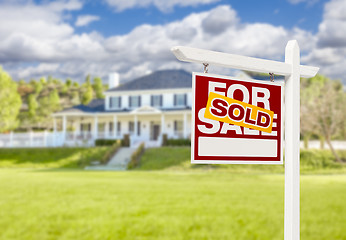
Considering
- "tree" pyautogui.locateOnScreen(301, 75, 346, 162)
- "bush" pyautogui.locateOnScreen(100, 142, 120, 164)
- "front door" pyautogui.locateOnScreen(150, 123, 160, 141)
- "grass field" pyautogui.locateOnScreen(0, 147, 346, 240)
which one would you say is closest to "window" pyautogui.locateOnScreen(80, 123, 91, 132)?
"front door" pyautogui.locateOnScreen(150, 123, 160, 141)

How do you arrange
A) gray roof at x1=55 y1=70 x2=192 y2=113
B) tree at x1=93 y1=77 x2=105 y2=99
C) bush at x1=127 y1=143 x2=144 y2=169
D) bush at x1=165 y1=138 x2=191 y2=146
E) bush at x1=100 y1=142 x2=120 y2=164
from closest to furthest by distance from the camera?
bush at x1=127 y1=143 x2=144 y2=169 → bush at x1=100 y1=142 x2=120 y2=164 → bush at x1=165 y1=138 x2=191 y2=146 → gray roof at x1=55 y1=70 x2=192 y2=113 → tree at x1=93 y1=77 x2=105 y2=99

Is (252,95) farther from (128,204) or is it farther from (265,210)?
(128,204)

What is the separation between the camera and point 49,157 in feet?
94.8

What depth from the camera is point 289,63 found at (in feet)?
8.87

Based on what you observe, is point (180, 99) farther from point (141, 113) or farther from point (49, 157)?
point (49, 157)

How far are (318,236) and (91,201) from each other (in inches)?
218

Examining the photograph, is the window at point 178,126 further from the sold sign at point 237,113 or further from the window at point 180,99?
the sold sign at point 237,113

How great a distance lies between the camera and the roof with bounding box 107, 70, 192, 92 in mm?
35188

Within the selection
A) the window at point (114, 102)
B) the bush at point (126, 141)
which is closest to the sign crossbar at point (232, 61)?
the bush at point (126, 141)

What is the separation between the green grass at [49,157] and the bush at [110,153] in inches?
30.4

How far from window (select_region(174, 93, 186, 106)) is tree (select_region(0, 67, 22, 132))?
54.4 feet

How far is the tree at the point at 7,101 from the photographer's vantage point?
36.6 metres

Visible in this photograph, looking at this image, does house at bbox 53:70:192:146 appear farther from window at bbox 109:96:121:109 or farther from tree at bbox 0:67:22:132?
tree at bbox 0:67:22:132

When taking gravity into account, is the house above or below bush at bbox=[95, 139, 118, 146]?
above
